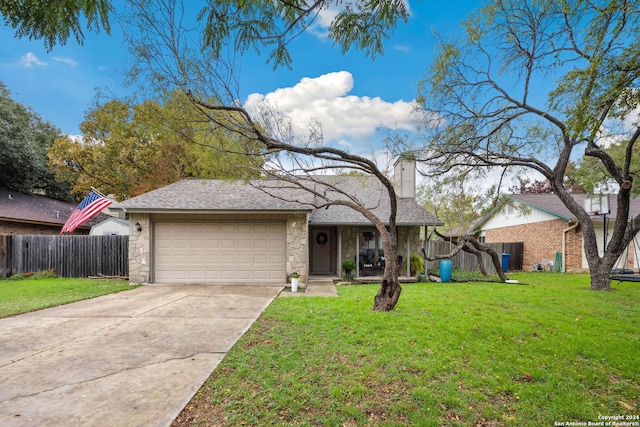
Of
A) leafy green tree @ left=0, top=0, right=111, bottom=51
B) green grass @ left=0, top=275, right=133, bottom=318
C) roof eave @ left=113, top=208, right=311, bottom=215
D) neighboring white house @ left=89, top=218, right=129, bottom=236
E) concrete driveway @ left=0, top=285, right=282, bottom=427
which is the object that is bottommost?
green grass @ left=0, top=275, right=133, bottom=318

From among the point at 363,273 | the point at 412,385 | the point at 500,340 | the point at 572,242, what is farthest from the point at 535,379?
the point at 572,242

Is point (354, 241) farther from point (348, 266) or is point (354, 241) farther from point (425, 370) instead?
point (425, 370)

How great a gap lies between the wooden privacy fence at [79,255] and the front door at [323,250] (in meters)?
6.96

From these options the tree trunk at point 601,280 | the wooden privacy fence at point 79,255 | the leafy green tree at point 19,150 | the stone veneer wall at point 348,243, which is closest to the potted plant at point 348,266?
the stone veneer wall at point 348,243

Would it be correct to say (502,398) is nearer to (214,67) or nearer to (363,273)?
(214,67)

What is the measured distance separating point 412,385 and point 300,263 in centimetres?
677

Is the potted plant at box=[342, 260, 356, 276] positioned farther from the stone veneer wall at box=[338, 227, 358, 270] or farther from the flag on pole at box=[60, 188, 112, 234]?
the flag on pole at box=[60, 188, 112, 234]

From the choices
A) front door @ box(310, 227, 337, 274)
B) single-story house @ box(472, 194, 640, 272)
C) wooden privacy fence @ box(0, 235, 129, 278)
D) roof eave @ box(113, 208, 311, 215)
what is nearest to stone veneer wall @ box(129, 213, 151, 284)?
roof eave @ box(113, 208, 311, 215)

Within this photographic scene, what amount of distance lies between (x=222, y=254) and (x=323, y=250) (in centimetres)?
422

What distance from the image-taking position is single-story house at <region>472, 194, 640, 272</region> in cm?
1436

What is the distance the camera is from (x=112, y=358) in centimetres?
388

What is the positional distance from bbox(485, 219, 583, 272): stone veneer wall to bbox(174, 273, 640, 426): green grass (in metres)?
9.90

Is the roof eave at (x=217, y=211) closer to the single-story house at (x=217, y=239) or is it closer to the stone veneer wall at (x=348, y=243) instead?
the single-story house at (x=217, y=239)

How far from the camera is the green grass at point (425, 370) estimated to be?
2.76m
